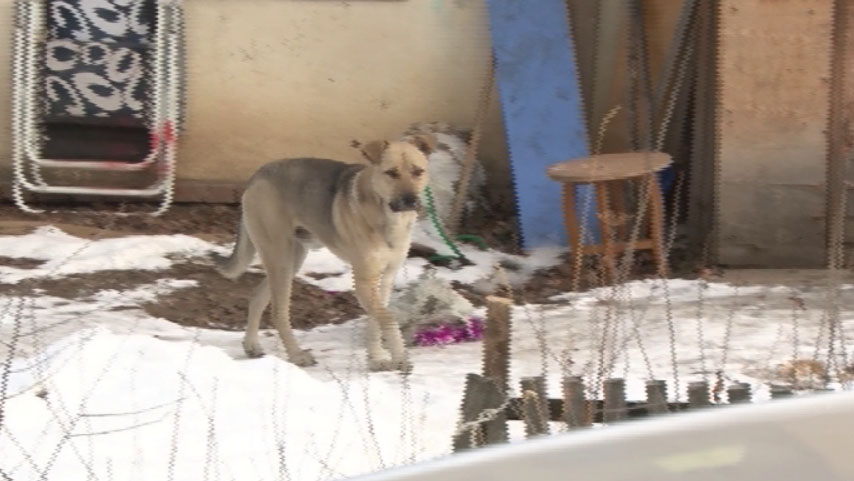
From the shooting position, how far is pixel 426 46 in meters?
9.51

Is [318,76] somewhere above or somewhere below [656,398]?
above

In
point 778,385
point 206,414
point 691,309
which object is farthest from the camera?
point 691,309

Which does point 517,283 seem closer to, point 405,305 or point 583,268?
point 583,268

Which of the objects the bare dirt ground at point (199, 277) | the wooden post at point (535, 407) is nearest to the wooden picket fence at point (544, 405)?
the wooden post at point (535, 407)

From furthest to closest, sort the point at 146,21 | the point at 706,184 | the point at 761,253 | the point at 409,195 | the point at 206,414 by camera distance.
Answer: the point at 146,21 < the point at 706,184 < the point at 761,253 < the point at 409,195 < the point at 206,414

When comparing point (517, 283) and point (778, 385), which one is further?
point (517, 283)

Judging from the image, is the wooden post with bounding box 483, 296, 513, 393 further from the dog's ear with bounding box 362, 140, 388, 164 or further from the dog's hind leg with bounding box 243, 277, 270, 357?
the dog's hind leg with bounding box 243, 277, 270, 357

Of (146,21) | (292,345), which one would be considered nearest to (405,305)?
(292,345)

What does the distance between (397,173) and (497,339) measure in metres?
2.27

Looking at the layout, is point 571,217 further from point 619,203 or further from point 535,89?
point 535,89

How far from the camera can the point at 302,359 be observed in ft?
20.5

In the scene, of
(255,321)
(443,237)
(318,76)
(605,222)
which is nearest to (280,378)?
(255,321)

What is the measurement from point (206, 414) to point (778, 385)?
2283mm

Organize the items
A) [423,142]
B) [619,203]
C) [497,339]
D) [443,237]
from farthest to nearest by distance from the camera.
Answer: [443,237], [619,203], [423,142], [497,339]
